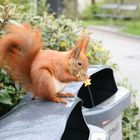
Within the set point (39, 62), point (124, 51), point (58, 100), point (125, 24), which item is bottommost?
point (125, 24)

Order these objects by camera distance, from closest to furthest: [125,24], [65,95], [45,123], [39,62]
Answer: [45,123], [39,62], [65,95], [125,24]

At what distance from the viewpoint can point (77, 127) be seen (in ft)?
10.0

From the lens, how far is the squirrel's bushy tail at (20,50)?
3131 millimetres

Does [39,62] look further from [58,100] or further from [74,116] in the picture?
[74,116]

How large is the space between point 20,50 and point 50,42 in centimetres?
139

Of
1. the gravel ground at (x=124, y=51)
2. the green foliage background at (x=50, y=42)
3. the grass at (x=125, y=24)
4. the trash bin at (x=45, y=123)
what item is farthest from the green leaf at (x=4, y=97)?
the grass at (x=125, y=24)

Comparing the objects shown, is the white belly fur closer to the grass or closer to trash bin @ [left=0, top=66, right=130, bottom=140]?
trash bin @ [left=0, top=66, right=130, bottom=140]

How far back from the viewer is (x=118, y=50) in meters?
16.5

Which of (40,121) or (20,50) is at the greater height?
(20,50)

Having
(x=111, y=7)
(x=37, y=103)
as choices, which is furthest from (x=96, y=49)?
(x=111, y=7)

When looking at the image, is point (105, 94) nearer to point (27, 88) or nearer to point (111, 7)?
point (27, 88)

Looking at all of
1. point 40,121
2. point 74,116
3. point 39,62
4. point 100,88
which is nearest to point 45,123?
point 40,121

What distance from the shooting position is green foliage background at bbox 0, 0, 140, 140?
12.0 feet

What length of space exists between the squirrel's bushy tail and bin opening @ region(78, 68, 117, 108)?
0.80 metres
